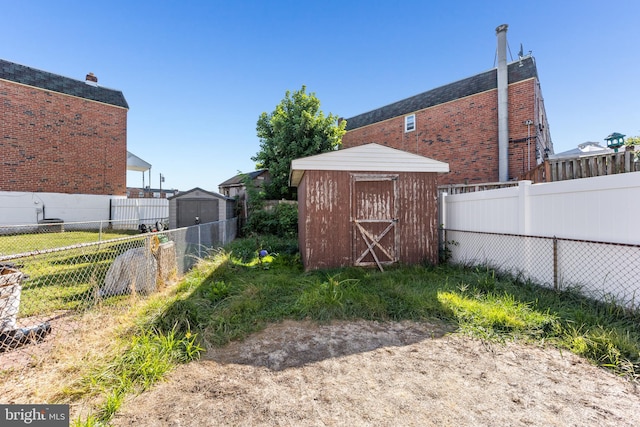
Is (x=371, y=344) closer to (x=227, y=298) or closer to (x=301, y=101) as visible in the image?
(x=227, y=298)

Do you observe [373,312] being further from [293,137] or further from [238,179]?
[238,179]

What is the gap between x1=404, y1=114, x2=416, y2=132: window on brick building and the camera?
49.3ft

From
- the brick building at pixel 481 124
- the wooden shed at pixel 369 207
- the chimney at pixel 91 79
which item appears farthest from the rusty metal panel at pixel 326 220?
the chimney at pixel 91 79

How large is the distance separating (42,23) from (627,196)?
14943 mm

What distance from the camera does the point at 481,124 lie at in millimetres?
12469

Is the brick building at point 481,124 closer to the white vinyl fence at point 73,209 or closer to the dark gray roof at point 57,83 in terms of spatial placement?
the white vinyl fence at point 73,209

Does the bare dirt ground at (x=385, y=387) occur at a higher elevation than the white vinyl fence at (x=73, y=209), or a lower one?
lower

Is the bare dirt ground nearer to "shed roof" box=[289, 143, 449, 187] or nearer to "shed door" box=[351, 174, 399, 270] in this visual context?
"shed door" box=[351, 174, 399, 270]

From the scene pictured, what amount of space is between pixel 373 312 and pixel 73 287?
5434 millimetres

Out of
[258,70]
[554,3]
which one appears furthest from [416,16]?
[258,70]

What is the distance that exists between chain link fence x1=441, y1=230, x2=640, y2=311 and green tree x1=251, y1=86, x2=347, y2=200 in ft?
33.2

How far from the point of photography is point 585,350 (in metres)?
2.86

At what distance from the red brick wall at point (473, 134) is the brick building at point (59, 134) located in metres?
17.2

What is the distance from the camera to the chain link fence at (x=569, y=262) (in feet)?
11.4
